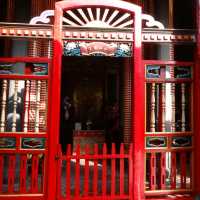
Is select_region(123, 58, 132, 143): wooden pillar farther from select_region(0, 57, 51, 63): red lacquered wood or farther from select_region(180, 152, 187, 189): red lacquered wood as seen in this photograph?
select_region(0, 57, 51, 63): red lacquered wood

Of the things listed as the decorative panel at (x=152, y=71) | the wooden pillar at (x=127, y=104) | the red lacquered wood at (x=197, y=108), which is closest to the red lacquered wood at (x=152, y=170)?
the red lacquered wood at (x=197, y=108)

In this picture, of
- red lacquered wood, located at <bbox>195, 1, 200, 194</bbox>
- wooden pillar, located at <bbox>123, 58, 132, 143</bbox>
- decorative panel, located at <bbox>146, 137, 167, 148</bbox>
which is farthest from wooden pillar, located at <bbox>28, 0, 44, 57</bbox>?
red lacquered wood, located at <bbox>195, 1, 200, 194</bbox>

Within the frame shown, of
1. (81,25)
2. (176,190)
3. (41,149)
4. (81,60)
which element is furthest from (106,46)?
(81,60)

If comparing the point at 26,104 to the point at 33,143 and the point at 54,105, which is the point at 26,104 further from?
the point at 33,143

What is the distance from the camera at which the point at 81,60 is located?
11914mm

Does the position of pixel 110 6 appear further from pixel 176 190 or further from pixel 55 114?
pixel 176 190

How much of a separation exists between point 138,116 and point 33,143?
65.6 inches

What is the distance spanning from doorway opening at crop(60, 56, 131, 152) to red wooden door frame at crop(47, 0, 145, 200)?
4.55 m

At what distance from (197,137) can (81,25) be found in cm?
256

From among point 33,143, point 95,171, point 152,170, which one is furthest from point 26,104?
point 152,170

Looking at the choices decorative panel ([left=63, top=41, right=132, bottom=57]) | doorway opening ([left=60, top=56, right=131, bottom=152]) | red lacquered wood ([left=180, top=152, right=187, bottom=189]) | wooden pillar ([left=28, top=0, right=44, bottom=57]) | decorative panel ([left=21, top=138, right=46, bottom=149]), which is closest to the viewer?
decorative panel ([left=21, top=138, right=46, bottom=149])

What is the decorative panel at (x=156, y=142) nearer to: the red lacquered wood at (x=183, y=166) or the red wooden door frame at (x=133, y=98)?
the red wooden door frame at (x=133, y=98)

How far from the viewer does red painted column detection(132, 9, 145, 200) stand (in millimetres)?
5078

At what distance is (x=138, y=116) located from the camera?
5.18m
